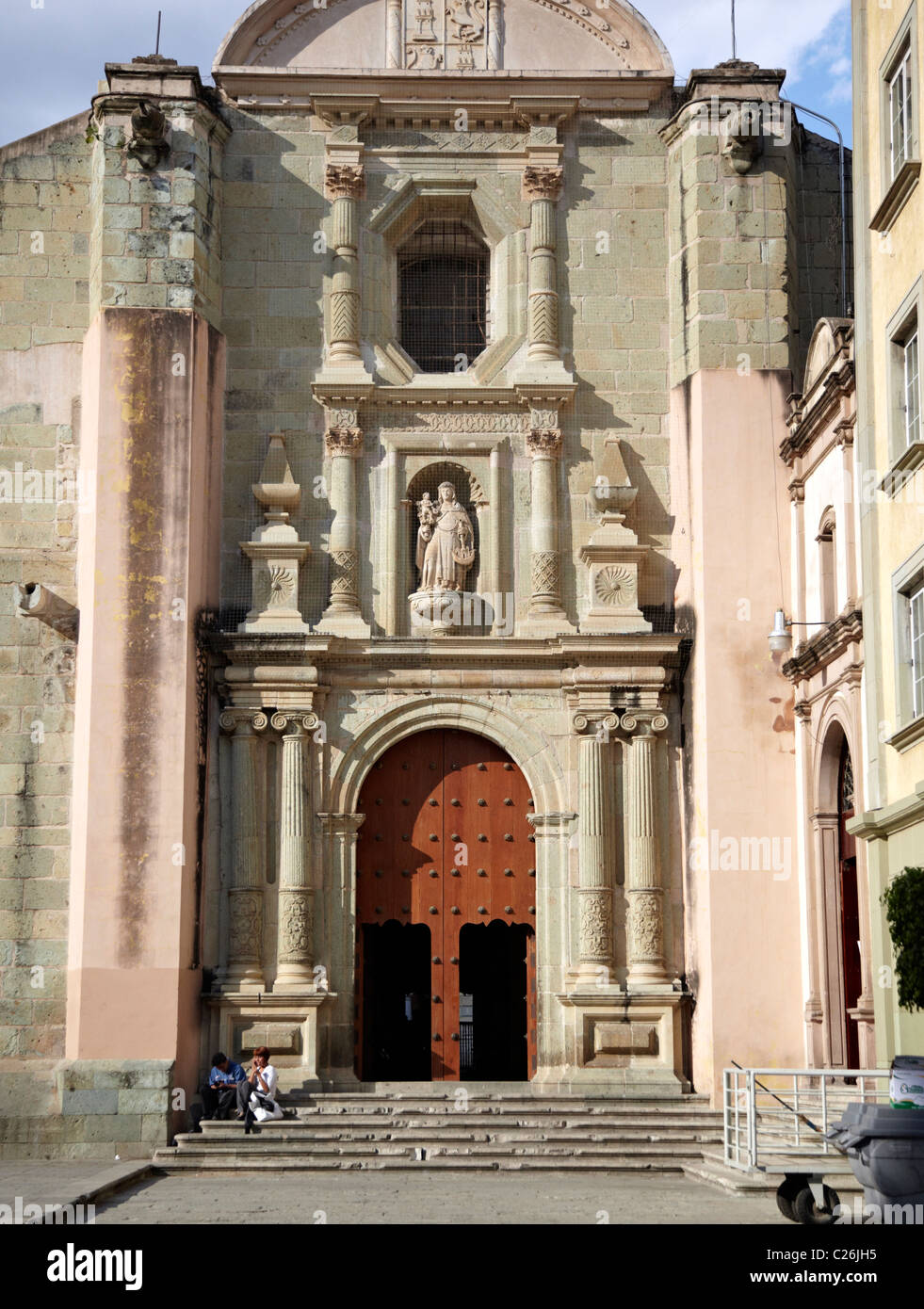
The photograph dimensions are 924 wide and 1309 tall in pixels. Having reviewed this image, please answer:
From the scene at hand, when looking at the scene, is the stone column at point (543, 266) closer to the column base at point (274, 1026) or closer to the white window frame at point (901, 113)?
the white window frame at point (901, 113)

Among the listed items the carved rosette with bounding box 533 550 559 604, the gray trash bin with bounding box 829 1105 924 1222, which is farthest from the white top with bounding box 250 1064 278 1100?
the gray trash bin with bounding box 829 1105 924 1222

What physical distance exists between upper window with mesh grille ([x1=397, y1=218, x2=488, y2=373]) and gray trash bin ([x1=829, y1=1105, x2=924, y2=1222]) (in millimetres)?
13358

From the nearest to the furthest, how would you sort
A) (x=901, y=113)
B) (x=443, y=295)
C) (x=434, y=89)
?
1. (x=901, y=113)
2. (x=434, y=89)
3. (x=443, y=295)

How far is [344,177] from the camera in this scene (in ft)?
75.8

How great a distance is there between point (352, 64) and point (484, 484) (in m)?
5.47

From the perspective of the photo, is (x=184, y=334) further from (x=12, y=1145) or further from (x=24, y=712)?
(x=12, y=1145)

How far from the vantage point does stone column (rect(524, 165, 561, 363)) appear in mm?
22828

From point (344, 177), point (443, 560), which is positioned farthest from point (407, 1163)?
point (344, 177)

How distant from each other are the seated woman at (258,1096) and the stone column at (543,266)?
29.0ft

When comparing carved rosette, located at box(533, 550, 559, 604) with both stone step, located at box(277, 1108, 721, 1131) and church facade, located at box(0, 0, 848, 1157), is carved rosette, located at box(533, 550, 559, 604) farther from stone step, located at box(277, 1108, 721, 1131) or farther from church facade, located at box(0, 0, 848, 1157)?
stone step, located at box(277, 1108, 721, 1131)

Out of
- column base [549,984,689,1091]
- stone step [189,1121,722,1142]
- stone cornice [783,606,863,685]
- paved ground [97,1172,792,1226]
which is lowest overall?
paved ground [97,1172,792,1226]

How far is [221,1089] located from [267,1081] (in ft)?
1.80

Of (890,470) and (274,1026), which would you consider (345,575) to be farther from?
(890,470)

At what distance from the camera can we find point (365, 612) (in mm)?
22453
